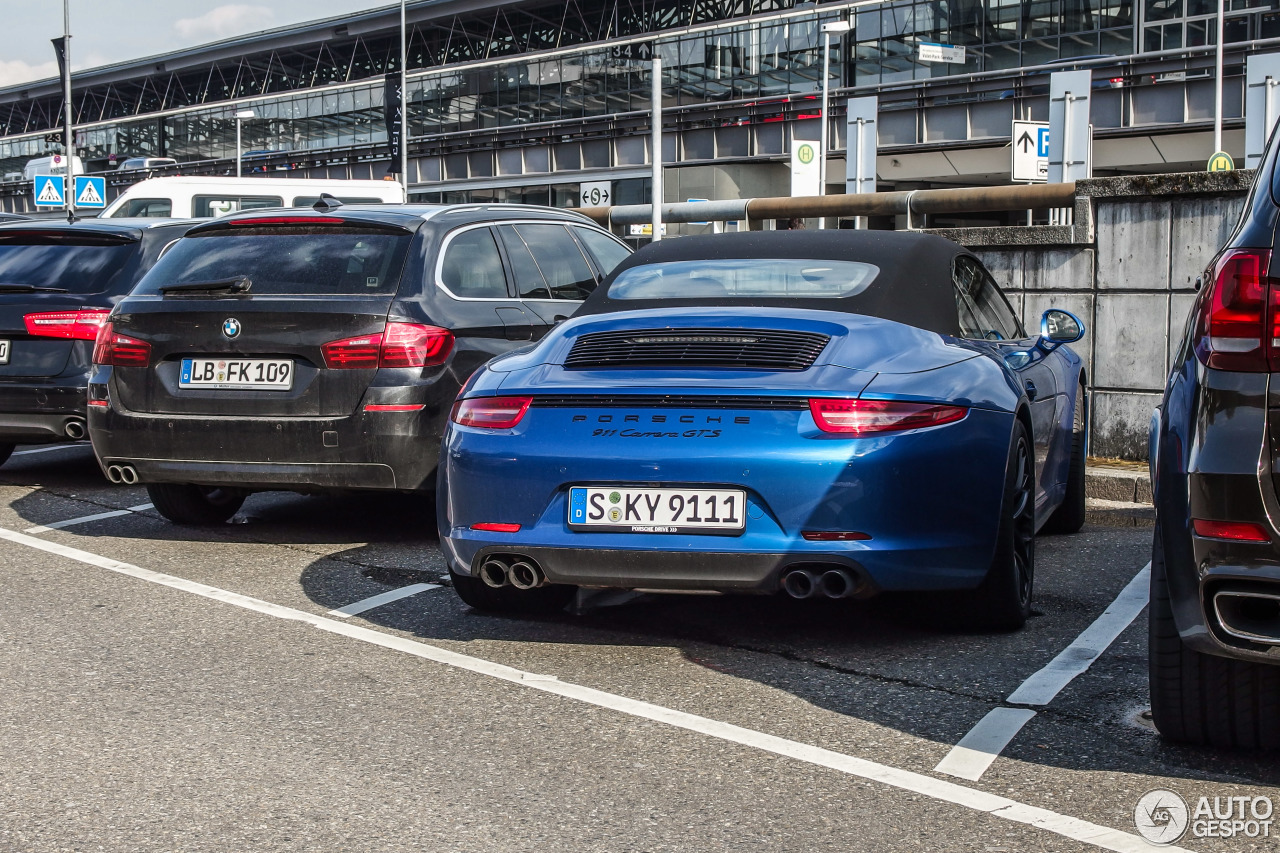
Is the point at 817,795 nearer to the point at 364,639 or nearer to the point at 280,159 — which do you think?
the point at 364,639

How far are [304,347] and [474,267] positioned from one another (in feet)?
3.28

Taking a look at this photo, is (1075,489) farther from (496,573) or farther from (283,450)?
(283,450)

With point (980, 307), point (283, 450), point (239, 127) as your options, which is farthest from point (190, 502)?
point (239, 127)

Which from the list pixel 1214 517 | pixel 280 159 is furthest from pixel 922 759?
pixel 280 159

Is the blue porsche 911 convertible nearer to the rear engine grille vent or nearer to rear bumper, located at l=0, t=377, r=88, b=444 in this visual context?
the rear engine grille vent

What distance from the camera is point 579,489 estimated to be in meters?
4.77

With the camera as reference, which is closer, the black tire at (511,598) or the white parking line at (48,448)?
the black tire at (511,598)

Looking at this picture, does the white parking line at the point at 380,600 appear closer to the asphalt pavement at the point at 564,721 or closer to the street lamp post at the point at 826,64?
the asphalt pavement at the point at 564,721

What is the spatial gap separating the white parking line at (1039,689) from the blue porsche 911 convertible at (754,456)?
0.28 m

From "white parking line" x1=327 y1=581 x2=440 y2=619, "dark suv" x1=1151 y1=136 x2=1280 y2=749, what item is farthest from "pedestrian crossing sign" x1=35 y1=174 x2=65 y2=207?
"dark suv" x1=1151 y1=136 x2=1280 y2=749

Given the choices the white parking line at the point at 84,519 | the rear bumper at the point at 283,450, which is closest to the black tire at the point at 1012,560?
the rear bumper at the point at 283,450

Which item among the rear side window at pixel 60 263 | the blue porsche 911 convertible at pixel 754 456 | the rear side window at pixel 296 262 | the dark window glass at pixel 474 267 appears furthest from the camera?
the rear side window at pixel 60 263

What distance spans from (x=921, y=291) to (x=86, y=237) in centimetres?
602

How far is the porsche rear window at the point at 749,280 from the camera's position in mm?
5512
